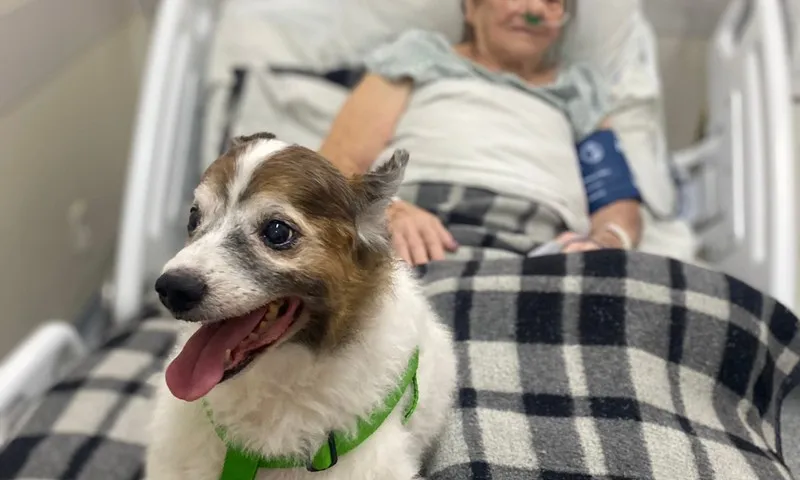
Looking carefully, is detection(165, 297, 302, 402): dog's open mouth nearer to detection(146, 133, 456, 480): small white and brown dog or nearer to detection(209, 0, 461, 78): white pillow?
detection(146, 133, 456, 480): small white and brown dog

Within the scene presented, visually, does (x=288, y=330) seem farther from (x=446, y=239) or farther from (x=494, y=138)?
(x=494, y=138)

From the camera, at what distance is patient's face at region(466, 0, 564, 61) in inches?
62.3

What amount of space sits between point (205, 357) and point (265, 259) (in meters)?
0.12

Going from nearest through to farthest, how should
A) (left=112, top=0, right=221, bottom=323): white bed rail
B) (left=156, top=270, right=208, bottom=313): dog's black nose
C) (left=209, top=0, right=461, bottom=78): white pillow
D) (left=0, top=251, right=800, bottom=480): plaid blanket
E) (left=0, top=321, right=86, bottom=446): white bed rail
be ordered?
(left=156, top=270, right=208, bottom=313): dog's black nose
(left=0, top=251, right=800, bottom=480): plaid blanket
(left=0, top=321, right=86, bottom=446): white bed rail
(left=112, top=0, right=221, bottom=323): white bed rail
(left=209, top=0, right=461, bottom=78): white pillow

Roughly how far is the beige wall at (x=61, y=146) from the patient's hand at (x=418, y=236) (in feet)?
3.12

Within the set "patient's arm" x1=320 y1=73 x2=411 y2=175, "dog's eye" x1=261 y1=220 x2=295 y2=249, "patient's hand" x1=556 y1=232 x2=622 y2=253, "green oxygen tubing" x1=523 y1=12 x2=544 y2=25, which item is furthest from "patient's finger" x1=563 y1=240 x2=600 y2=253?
"dog's eye" x1=261 y1=220 x2=295 y2=249

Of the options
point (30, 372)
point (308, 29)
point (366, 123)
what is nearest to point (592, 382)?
point (366, 123)

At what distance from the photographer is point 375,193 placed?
2.67 ft

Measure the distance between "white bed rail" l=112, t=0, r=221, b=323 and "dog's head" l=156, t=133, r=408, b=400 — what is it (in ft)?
2.63

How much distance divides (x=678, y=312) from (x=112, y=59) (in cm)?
174

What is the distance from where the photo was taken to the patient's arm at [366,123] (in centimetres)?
147

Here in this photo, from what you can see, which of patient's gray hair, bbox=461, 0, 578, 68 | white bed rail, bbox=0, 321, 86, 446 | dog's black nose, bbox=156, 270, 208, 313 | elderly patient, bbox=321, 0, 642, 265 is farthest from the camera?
patient's gray hair, bbox=461, 0, 578, 68

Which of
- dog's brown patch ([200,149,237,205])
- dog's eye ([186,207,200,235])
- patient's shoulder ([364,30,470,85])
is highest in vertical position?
dog's brown patch ([200,149,237,205])

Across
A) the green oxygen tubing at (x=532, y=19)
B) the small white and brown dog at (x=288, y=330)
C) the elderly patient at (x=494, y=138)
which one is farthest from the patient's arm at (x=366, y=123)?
the small white and brown dog at (x=288, y=330)
